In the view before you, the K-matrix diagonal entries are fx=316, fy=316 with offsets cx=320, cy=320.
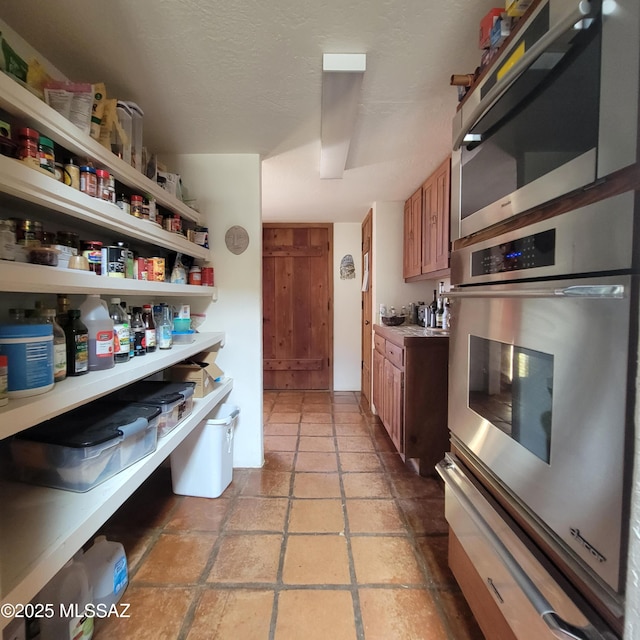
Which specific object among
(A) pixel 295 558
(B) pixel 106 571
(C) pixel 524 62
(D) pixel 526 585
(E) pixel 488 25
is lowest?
(A) pixel 295 558

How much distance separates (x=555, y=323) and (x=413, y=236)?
2.28m

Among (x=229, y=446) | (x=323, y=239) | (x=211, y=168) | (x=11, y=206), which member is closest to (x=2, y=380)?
(x=11, y=206)

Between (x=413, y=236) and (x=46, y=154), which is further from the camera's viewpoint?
(x=413, y=236)

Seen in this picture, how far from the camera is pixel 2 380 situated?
2.29ft

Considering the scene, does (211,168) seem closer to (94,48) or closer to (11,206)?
(94,48)

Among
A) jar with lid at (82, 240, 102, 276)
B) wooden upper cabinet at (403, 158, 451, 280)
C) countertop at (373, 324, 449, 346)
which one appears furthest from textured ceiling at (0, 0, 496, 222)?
countertop at (373, 324, 449, 346)

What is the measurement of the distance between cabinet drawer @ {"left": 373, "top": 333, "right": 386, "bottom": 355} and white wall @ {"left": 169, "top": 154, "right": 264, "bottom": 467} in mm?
1127

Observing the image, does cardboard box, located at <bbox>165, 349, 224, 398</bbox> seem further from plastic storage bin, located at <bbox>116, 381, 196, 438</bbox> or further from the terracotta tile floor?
the terracotta tile floor

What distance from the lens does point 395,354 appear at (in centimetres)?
235

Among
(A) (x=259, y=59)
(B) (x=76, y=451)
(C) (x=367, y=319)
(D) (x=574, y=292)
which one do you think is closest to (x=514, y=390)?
(D) (x=574, y=292)

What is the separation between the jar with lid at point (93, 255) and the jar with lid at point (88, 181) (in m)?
0.19

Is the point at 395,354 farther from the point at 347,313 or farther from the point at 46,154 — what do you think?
the point at 46,154

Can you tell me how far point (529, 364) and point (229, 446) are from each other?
1.74 metres

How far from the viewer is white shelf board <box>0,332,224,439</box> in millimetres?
679
